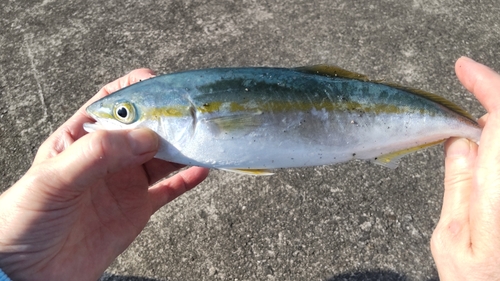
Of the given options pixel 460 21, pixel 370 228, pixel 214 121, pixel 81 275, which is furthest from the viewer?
pixel 460 21

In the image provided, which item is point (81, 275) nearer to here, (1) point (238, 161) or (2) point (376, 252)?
(1) point (238, 161)

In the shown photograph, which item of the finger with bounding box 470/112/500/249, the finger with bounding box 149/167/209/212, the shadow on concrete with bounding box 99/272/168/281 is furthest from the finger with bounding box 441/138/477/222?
the shadow on concrete with bounding box 99/272/168/281

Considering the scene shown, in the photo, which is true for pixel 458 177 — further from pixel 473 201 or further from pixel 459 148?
pixel 473 201

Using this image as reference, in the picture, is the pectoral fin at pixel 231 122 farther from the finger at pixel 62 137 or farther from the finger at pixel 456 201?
the finger at pixel 456 201

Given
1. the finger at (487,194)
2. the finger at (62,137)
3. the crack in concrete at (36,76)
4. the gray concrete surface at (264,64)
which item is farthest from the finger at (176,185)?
the finger at (487,194)

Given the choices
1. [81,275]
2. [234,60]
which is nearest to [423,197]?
[234,60]

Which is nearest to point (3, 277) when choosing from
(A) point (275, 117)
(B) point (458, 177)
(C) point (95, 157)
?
(C) point (95, 157)
